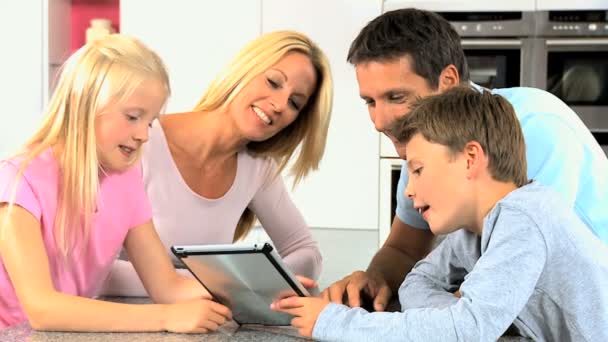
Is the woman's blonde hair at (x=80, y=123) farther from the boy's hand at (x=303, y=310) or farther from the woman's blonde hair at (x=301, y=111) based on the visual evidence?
the woman's blonde hair at (x=301, y=111)

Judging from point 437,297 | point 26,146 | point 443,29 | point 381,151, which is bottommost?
point 381,151

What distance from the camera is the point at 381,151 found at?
3.38 meters

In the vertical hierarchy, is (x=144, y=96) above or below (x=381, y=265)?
above

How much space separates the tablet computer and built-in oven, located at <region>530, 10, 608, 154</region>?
232 cm

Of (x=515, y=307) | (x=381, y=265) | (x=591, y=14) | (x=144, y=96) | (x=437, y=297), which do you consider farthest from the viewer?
(x=591, y=14)

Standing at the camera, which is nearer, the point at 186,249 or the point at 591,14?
the point at 186,249

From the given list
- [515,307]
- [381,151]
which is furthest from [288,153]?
[381,151]

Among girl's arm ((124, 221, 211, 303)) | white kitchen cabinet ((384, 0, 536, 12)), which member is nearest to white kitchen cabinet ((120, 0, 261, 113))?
white kitchen cabinet ((384, 0, 536, 12))

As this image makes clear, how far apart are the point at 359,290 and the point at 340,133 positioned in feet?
6.85

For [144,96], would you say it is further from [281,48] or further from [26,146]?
[281,48]

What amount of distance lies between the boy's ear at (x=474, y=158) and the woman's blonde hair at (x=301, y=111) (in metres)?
0.79

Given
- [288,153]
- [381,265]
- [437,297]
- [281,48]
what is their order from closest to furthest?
[437,297] < [381,265] < [281,48] < [288,153]

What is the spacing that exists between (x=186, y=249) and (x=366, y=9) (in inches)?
95.0

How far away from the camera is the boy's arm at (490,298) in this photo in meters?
1.00
